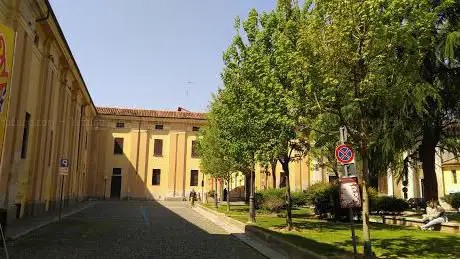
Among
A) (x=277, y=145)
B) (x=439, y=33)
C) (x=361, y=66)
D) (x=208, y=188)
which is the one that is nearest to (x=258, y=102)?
(x=277, y=145)

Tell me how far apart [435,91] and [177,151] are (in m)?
39.8

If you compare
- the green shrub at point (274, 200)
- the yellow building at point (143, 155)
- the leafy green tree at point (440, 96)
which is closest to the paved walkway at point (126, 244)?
the green shrub at point (274, 200)

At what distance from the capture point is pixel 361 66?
9555mm

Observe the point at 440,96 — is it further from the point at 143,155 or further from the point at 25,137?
the point at 143,155

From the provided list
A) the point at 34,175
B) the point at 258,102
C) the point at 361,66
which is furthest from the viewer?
the point at 34,175

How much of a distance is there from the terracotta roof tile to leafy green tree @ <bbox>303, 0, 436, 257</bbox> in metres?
45.0

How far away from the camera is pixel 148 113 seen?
54.4 m

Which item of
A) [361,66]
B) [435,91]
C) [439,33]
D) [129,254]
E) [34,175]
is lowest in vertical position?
[129,254]

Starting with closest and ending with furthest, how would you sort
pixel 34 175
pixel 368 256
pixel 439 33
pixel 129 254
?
pixel 368 256
pixel 129 254
pixel 439 33
pixel 34 175

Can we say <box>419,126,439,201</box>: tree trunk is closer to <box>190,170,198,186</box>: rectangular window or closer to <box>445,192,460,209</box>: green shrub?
<box>445,192,460,209</box>: green shrub

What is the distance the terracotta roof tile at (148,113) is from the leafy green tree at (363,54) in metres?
45.0

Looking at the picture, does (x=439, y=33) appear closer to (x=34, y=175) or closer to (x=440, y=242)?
(x=440, y=242)

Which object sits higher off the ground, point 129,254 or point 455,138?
point 455,138

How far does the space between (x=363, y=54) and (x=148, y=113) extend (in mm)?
47025
